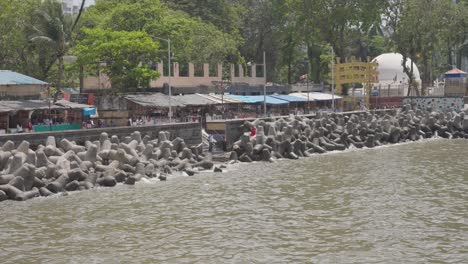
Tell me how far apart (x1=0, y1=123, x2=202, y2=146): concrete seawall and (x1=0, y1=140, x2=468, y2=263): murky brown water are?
5.96 metres

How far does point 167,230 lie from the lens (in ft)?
77.5

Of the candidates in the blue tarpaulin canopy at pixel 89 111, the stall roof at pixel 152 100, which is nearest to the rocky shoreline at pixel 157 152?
the stall roof at pixel 152 100

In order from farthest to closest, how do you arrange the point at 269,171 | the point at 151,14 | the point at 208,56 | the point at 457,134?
1. the point at 208,56
2. the point at 151,14
3. the point at 457,134
4. the point at 269,171

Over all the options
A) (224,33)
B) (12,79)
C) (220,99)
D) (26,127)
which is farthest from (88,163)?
(224,33)

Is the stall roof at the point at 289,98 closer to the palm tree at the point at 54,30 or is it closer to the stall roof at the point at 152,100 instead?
the stall roof at the point at 152,100

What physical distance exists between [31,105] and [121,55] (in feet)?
43.2

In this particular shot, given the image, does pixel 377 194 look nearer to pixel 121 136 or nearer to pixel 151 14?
pixel 121 136

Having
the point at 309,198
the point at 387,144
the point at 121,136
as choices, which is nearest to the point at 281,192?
the point at 309,198

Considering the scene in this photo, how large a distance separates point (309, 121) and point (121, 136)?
55.4 feet

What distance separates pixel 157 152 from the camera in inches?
1467

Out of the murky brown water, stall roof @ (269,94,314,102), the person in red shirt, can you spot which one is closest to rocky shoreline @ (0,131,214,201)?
the murky brown water

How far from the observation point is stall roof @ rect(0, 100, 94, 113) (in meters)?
44.8

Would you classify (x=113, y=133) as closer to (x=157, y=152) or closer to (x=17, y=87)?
(x=157, y=152)

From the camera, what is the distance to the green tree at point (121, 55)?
5762 cm
